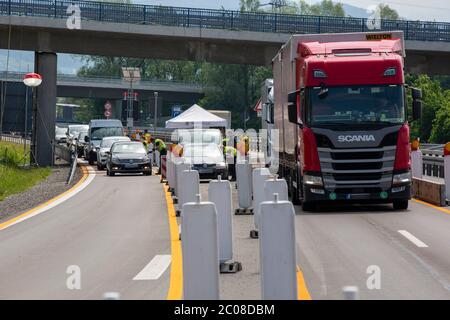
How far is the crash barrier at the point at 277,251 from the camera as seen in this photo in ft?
27.2

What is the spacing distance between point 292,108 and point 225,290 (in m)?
10.8

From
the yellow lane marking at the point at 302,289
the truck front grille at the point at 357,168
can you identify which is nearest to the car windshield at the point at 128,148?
the truck front grille at the point at 357,168

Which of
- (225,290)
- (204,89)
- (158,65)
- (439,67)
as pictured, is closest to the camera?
(225,290)

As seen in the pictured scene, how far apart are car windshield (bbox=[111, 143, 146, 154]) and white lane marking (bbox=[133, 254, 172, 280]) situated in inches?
1013

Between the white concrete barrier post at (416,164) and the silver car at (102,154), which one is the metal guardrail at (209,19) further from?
the white concrete barrier post at (416,164)

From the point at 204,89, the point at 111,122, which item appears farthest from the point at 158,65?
the point at 111,122

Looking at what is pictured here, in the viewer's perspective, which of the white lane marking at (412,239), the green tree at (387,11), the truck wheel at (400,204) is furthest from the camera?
the green tree at (387,11)

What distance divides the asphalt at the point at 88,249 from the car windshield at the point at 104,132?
25469 mm

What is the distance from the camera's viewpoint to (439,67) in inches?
1930

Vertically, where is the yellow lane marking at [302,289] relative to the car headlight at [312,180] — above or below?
below

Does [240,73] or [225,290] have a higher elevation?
[240,73]

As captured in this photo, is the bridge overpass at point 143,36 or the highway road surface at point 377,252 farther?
the bridge overpass at point 143,36

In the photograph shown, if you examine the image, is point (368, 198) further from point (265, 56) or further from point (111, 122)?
point (111, 122)

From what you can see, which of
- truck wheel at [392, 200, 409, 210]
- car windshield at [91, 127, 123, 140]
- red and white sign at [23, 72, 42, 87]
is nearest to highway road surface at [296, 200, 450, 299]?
truck wheel at [392, 200, 409, 210]
